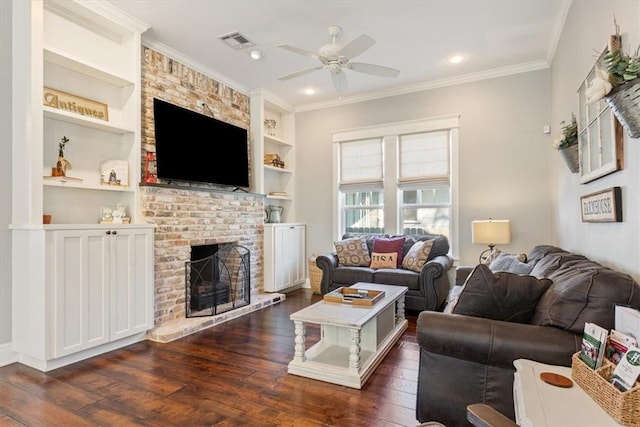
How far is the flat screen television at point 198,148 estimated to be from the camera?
3.84m

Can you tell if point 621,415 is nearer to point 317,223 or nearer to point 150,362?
point 150,362

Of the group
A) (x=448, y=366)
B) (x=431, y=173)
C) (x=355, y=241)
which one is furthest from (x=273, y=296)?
(x=448, y=366)

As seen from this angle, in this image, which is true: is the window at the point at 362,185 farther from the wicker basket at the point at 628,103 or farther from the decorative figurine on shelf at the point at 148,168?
the wicker basket at the point at 628,103

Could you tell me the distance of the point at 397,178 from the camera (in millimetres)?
5387

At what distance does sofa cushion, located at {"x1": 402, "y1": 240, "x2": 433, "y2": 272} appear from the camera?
4.52 m

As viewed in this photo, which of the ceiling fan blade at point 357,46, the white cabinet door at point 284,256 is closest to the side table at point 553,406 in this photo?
the ceiling fan blade at point 357,46

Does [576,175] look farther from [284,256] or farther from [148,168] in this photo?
[148,168]

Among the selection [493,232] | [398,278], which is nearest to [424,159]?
[493,232]

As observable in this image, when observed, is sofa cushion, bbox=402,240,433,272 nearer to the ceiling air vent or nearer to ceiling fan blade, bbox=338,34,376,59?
ceiling fan blade, bbox=338,34,376,59

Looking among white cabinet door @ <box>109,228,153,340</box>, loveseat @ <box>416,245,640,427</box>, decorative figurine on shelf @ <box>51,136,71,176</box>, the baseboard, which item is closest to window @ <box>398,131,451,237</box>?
loveseat @ <box>416,245,640,427</box>

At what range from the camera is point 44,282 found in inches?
104

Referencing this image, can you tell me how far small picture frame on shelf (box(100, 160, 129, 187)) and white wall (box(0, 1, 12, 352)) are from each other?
0.70 metres

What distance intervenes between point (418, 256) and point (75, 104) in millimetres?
4191

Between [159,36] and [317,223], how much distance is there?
354cm
